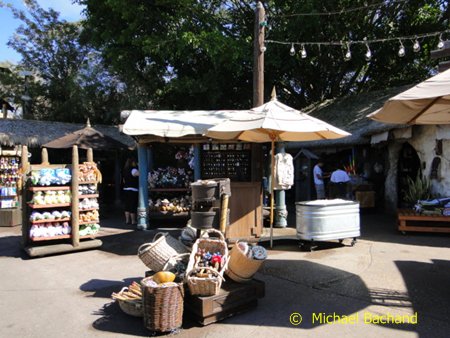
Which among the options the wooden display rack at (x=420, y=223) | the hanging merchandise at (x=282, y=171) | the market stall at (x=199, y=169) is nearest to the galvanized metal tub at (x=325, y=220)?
the hanging merchandise at (x=282, y=171)

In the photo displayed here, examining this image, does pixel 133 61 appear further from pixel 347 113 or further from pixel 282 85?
pixel 347 113

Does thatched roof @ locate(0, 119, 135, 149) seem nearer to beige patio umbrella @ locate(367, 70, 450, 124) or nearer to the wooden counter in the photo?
the wooden counter

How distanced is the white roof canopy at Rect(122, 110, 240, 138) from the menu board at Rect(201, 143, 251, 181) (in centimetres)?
54

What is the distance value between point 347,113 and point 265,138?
836cm

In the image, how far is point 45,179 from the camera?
24.7 ft

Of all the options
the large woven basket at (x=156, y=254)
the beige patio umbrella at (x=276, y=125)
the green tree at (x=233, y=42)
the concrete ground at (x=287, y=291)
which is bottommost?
the concrete ground at (x=287, y=291)

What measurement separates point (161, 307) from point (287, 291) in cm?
201

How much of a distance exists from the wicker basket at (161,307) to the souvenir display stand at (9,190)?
8.59m

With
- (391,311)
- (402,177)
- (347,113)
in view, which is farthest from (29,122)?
(391,311)

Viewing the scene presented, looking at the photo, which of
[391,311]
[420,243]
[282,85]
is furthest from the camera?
[282,85]

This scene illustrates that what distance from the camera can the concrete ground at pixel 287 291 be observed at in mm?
4191

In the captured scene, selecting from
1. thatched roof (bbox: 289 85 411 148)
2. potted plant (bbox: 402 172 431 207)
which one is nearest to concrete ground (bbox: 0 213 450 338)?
potted plant (bbox: 402 172 431 207)

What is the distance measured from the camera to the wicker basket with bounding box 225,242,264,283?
459cm

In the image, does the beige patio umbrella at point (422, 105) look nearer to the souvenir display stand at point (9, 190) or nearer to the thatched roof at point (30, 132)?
the souvenir display stand at point (9, 190)
